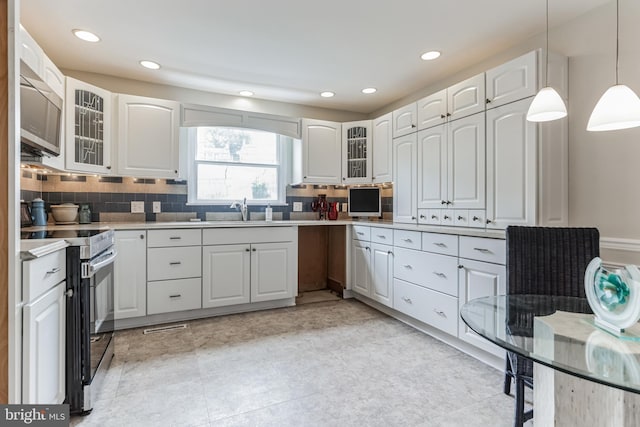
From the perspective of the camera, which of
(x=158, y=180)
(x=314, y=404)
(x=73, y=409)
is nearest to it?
(x=73, y=409)

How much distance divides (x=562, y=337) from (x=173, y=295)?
9.90 ft

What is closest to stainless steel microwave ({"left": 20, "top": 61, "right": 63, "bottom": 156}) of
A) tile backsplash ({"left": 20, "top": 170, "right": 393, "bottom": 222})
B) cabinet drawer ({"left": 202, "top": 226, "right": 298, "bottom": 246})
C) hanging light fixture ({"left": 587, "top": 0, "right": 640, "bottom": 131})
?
tile backsplash ({"left": 20, "top": 170, "right": 393, "bottom": 222})

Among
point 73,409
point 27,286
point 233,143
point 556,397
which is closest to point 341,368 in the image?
point 556,397

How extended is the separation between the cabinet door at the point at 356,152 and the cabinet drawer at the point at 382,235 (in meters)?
0.86

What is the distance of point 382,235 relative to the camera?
3393 mm

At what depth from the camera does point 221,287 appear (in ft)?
10.7

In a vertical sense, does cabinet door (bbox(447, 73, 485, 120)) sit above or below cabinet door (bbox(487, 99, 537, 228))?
above

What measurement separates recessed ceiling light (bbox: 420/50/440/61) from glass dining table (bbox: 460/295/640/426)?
2.37 m

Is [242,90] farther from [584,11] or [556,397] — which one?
[556,397]

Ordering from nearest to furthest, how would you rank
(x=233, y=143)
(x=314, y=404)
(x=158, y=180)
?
(x=314, y=404)
(x=158, y=180)
(x=233, y=143)

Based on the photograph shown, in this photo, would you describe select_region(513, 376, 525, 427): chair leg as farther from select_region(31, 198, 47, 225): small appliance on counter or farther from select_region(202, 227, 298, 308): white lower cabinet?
select_region(31, 198, 47, 225): small appliance on counter

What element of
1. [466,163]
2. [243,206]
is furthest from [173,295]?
[466,163]

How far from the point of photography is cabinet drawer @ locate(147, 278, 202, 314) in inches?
118

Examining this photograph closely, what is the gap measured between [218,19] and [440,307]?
2.82 m
